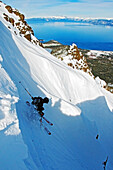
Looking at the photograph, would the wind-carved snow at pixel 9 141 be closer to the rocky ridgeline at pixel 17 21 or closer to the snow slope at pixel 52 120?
the snow slope at pixel 52 120

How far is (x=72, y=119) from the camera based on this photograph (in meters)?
12.9

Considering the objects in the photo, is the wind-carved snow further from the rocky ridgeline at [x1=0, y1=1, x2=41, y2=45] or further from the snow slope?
the rocky ridgeline at [x1=0, y1=1, x2=41, y2=45]

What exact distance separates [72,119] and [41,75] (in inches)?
297

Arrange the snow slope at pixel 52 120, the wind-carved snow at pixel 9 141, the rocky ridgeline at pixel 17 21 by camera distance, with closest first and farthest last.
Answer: the wind-carved snow at pixel 9 141 < the snow slope at pixel 52 120 < the rocky ridgeline at pixel 17 21

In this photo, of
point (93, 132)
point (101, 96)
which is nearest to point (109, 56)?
point (101, 96)

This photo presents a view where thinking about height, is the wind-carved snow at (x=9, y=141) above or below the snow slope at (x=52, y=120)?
below

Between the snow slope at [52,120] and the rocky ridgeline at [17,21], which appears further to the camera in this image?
the rocky ridgeline at [17,21]

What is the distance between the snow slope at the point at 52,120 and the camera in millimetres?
5255

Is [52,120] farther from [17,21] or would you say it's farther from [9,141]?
[17,21]

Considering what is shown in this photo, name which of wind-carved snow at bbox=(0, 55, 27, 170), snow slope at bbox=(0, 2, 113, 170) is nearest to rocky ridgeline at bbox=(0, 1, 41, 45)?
snow slope at bbox=(0, 2, 113, 170)

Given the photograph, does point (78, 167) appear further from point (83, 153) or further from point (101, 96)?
point (101, 96)

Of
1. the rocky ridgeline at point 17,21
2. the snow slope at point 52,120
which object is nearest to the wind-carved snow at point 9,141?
the snow slope at point 52,120

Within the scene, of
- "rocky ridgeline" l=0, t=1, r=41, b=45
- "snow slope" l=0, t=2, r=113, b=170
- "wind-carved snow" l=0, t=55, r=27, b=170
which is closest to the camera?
"wind-carved snow" l=0, t=55, r=27, b=170

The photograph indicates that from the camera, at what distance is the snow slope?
17.2 feet
